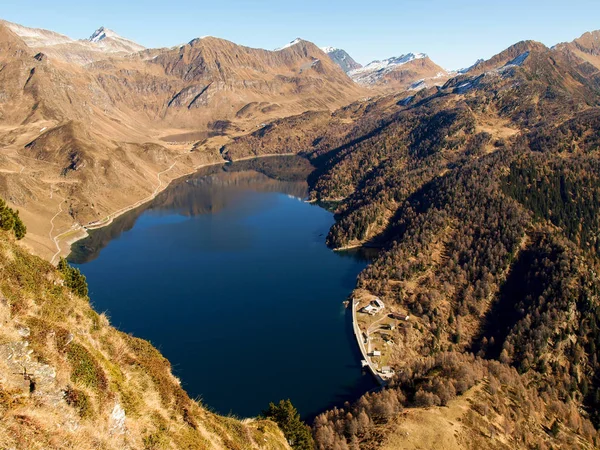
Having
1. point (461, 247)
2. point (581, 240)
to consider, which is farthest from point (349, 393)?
point (581, 240)

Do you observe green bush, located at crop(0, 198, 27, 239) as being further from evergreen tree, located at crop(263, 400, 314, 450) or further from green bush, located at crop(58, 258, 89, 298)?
evergreen tree, located at crop(263, 400, 314, 450)

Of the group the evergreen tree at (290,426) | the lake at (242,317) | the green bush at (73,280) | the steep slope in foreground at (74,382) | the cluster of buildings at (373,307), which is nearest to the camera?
the steep slope in foreground at (74,382)


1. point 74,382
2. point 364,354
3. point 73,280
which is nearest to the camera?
point 74,382

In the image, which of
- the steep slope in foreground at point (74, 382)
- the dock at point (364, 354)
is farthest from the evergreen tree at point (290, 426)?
the dock at point (364, 354)

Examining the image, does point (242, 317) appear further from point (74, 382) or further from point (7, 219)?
point (74, 382)

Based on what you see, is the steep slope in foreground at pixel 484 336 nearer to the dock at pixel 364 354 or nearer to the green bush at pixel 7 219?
the dock at pixel 364 354

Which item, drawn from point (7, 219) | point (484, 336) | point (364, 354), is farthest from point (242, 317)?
point (7, 219)

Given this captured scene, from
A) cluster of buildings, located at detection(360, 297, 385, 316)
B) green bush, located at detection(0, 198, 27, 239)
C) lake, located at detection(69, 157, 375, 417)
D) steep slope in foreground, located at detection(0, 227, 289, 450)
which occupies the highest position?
green bush, located at detection(0, 198, 27, 239)

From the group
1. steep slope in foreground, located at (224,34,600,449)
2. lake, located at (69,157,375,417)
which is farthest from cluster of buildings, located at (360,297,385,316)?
lake, located at (69,157,375,417)

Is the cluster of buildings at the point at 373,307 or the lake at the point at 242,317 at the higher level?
the cluster of buildings at the point at 373,307
